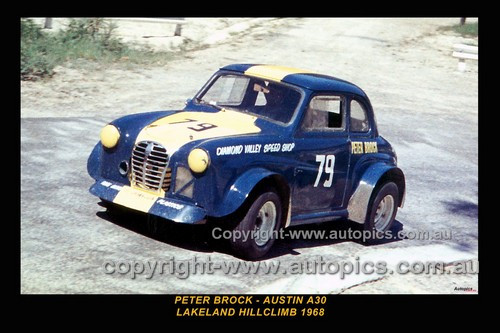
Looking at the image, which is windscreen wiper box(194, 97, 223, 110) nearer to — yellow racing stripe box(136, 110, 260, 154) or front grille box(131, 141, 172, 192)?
yellow racing stripe box(136, 110, 260, 154)

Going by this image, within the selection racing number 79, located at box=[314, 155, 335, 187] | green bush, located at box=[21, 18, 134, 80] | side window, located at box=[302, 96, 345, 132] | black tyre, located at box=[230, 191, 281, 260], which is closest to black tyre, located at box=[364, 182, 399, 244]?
racing number 79, located at box=[314, 155, 335, 187]

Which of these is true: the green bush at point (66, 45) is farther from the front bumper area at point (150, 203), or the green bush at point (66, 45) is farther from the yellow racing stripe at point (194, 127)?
the front bumper area at point (150, 203)

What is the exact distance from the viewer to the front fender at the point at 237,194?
7098 mm

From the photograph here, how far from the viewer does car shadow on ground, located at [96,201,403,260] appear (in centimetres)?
780

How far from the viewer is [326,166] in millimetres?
8203

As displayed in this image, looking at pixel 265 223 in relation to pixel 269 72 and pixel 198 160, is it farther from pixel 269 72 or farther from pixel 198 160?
pixel 269 72

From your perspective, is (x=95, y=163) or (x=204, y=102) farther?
(x=204, y=102)

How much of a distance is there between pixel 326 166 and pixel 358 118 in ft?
3.40

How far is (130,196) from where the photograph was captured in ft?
24.6

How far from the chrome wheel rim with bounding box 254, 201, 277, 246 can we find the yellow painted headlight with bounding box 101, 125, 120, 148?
164 centimetres

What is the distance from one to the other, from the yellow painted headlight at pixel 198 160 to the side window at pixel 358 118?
2.31 m

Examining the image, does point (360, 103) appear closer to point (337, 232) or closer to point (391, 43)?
point (337, 232)

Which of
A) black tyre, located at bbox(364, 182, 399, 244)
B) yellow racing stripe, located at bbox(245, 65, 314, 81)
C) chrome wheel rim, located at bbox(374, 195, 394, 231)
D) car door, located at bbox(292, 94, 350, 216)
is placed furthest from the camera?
chrome wheel rim, located at bbox(374, 195, 394, 231)

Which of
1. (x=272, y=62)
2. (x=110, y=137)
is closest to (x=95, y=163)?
(x=110, y=137)
